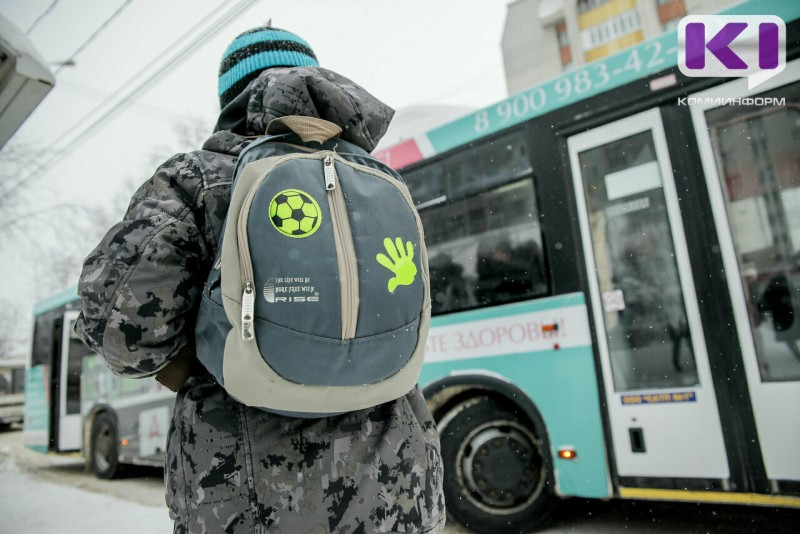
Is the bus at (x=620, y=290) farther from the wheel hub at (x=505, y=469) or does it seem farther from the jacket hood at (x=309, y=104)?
the jacket hood at (x=309, y=104)

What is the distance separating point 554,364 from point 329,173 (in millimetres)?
2658

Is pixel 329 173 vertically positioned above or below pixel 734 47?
below

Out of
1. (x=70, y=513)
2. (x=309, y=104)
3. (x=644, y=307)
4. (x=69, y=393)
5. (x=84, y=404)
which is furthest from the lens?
(x=69, y=393)

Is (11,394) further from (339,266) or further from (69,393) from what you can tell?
(339,266)

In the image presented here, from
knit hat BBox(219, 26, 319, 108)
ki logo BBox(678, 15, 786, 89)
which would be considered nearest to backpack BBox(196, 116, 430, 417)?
knit hat BBox(219, 26, 319, 108)

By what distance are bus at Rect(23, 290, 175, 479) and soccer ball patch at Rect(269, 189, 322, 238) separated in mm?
5831

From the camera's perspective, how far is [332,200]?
3.40ft

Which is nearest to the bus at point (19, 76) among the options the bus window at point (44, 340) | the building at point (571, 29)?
the bus window at point (44, 340)

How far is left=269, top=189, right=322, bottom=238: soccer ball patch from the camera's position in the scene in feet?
3.22

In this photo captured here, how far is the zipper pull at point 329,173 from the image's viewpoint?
1046 mm

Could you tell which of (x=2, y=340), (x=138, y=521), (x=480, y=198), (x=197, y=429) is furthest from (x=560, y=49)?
(x=2, y=340)

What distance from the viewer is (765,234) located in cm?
282

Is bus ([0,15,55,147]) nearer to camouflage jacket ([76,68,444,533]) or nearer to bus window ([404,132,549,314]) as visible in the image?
camouflage jacket ([76,68,444,533])

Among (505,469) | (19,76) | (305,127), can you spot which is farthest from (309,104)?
(505,469)
